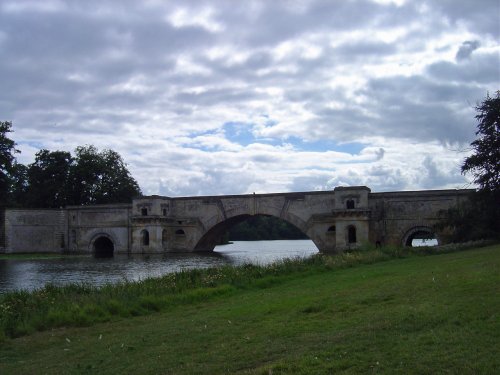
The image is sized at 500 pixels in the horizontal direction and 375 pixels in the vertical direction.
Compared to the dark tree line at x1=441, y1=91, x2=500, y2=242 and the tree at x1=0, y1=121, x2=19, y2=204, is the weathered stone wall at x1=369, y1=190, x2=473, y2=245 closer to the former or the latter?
the dark tree line at x1=441, y1=91, x2=500, y2=242

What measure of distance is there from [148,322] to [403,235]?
33.5m

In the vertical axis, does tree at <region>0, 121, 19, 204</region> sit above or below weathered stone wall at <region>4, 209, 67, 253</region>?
above

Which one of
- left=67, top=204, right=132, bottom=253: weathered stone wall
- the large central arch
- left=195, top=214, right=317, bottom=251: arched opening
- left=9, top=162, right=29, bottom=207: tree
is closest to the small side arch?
left=67, top=204, right=132, bottom=253: weathered stone wall

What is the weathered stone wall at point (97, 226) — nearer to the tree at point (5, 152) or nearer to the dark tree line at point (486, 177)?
the tree at point (5, 152)

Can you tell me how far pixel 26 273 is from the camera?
32.1 metres

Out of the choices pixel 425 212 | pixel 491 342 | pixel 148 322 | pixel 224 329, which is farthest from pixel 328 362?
pixel 425 212

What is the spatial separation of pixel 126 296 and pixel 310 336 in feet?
25.9

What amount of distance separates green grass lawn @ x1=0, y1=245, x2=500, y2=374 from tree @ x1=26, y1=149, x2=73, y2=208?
5336cm

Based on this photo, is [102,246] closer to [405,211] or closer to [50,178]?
[50,178]

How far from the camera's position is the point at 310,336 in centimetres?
855

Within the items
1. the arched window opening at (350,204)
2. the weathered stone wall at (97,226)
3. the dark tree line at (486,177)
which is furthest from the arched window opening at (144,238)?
the dark tree line at (486,177)

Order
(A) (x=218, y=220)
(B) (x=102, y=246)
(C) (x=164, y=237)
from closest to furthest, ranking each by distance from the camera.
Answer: (A) (x=218, y=220) < (C) (x=164, y=237) < (B) (x=102, y=246)

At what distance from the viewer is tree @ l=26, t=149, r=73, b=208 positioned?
208 feet

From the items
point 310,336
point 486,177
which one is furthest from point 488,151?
point 310,336
